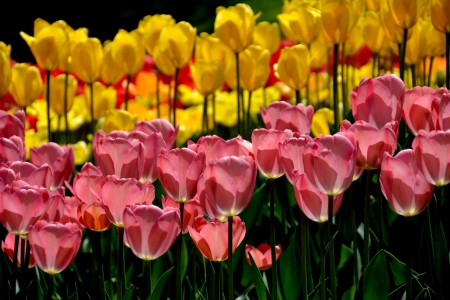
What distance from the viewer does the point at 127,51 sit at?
6.66 ft

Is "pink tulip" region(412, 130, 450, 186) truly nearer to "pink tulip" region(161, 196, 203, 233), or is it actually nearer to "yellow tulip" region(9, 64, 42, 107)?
"pink tulip" region(161, 196, 203, 233)

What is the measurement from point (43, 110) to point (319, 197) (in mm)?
2193

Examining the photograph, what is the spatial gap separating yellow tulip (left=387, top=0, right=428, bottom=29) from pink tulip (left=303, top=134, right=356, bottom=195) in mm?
763

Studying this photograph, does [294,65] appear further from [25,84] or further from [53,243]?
[53,243]

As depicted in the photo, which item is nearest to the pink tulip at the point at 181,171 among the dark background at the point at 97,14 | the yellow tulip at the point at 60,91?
the yellow tulip at the point at 60,91

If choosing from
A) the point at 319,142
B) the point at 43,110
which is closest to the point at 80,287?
the point at 319,142

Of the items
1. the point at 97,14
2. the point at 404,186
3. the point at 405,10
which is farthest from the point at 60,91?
the point at 97,14

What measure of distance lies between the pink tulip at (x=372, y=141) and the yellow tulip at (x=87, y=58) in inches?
46.0

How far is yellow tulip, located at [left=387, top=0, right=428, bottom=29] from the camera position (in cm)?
154

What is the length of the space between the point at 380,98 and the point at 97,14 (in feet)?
18.2

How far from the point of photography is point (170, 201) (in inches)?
40.2

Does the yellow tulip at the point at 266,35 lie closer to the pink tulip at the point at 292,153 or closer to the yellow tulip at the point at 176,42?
the yellow tulip at the point at 176,42

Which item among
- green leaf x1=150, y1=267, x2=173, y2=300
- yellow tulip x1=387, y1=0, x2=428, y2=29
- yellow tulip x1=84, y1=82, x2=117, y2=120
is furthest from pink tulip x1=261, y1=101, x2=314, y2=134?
yellow tulip x1=84, y1=82, x2=117, y2=120

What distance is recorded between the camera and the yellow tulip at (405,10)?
5.07 ft
